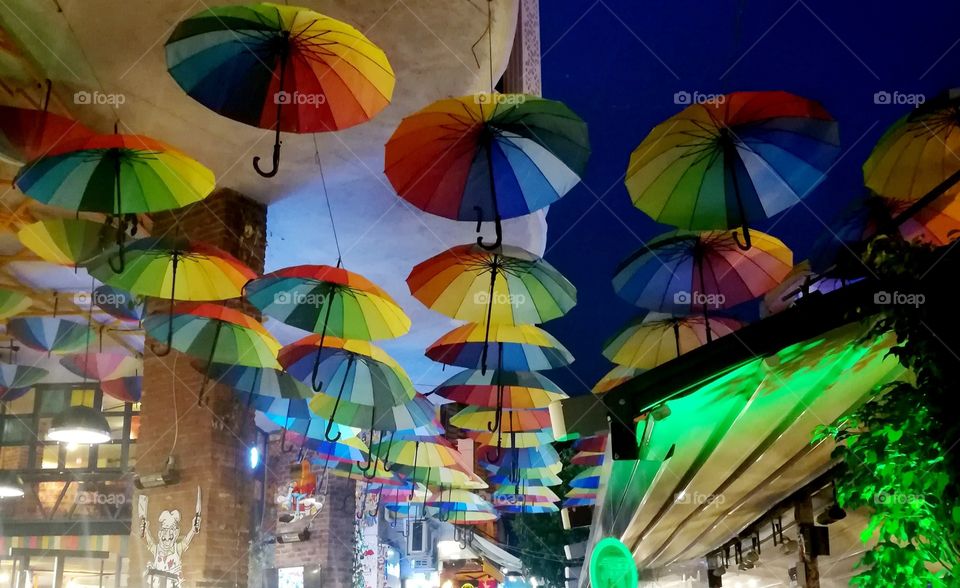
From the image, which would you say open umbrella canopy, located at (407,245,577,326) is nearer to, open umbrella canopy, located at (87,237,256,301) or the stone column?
open umbrella canopy, located at (87,237,256,301)

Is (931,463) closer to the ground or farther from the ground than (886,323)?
closer to the ground

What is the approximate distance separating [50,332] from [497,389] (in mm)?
4852

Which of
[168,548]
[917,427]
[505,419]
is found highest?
[505,419]

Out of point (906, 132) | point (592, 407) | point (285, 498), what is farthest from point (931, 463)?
point (285, 498)

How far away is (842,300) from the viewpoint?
222cm

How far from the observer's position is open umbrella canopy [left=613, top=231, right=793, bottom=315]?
595cm

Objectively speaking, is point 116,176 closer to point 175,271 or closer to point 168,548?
point 175,271

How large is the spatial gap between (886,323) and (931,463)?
401 mm

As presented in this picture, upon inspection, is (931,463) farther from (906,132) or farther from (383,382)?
(383,382)

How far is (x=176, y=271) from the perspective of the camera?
537cm

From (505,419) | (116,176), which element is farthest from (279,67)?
(505,419)

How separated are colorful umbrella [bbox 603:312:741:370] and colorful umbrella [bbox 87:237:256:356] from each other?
3427mm

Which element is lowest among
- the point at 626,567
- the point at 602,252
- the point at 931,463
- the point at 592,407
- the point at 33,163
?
the point at 626,567

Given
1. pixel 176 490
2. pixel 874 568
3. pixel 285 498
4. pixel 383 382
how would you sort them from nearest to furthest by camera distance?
pixel 874 568 → pixel 176 490 → pixel 383 382 → pixel 285 498
